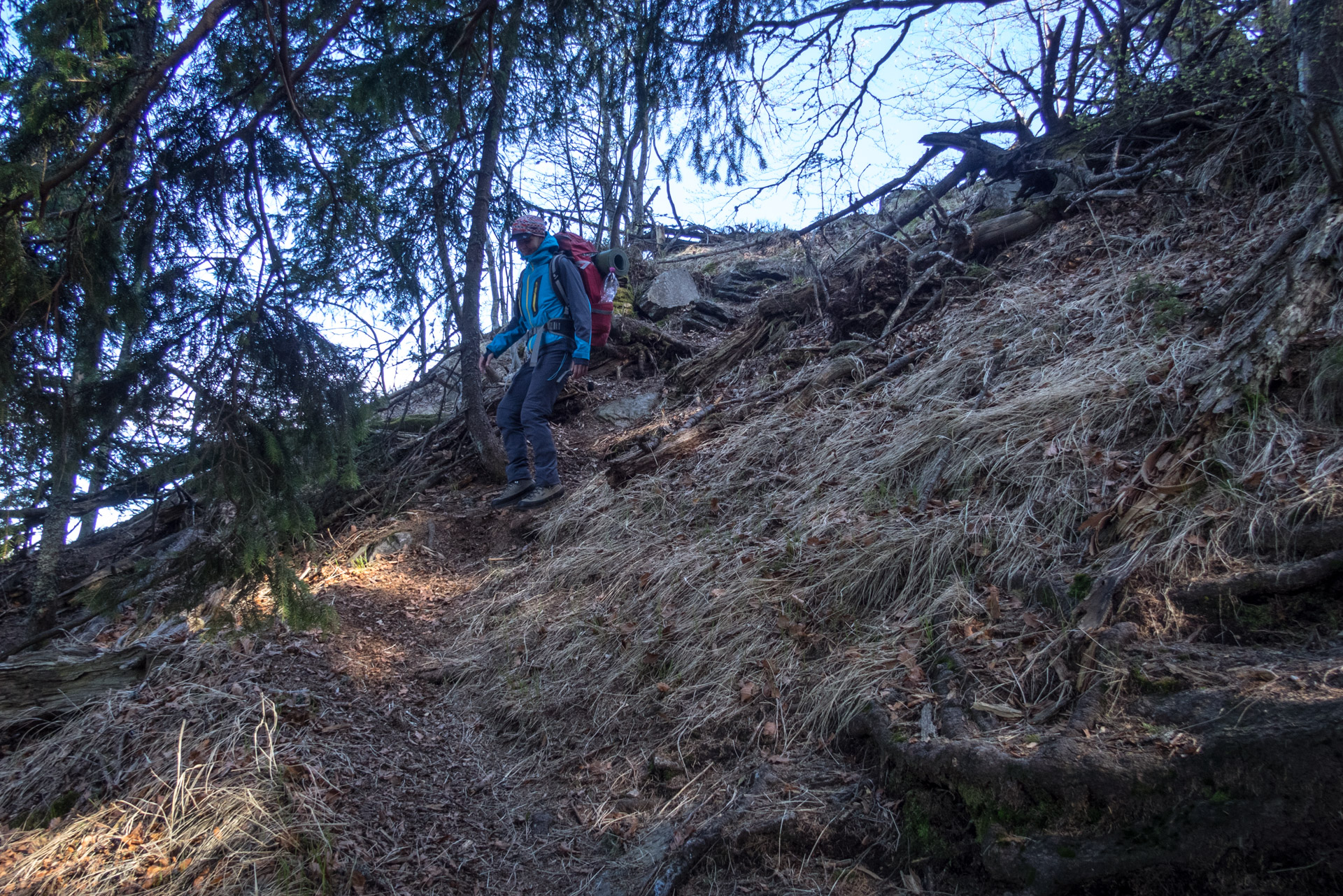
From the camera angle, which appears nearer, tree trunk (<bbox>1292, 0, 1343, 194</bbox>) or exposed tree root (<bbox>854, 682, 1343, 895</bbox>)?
exposed tree root (<bbox>854, 682, 1343, 895</bbox>)

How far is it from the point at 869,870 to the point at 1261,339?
A: 9.29ft

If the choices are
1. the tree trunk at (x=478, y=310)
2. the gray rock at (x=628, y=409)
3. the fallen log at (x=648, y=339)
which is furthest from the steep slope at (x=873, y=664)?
the fallen log at (x=648, y=339)

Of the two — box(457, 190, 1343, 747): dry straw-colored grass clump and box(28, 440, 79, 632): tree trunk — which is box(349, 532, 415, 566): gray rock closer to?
box(457, 190, 1343, 747): dry straw-colored grass clump

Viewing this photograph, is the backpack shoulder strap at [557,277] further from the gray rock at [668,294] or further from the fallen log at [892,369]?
the gray rock at [668,294]

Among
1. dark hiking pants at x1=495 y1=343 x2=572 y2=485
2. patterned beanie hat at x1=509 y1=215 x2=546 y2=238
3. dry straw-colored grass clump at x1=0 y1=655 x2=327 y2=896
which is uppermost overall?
patterned beanie hat at x1=509 y1=215 x2=546 y2=238

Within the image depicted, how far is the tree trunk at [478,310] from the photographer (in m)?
6.23

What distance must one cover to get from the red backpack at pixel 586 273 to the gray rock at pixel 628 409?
1476mm

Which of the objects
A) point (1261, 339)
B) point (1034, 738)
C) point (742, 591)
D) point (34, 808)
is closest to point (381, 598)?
point (34, 808)

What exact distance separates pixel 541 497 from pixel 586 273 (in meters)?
1.91

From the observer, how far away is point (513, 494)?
20.2 feet

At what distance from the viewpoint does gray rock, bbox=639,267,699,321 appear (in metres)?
9.77

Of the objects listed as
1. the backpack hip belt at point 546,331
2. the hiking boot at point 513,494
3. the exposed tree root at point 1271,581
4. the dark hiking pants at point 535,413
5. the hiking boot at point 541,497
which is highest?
the backpack hip belt at point 546,331

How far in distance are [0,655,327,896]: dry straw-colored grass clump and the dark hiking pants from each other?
2964 millimetres

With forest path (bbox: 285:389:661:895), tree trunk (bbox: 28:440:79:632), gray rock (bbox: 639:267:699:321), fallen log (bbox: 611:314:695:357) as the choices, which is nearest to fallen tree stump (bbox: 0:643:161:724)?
forest path (bbox: 285:389:661:895)
